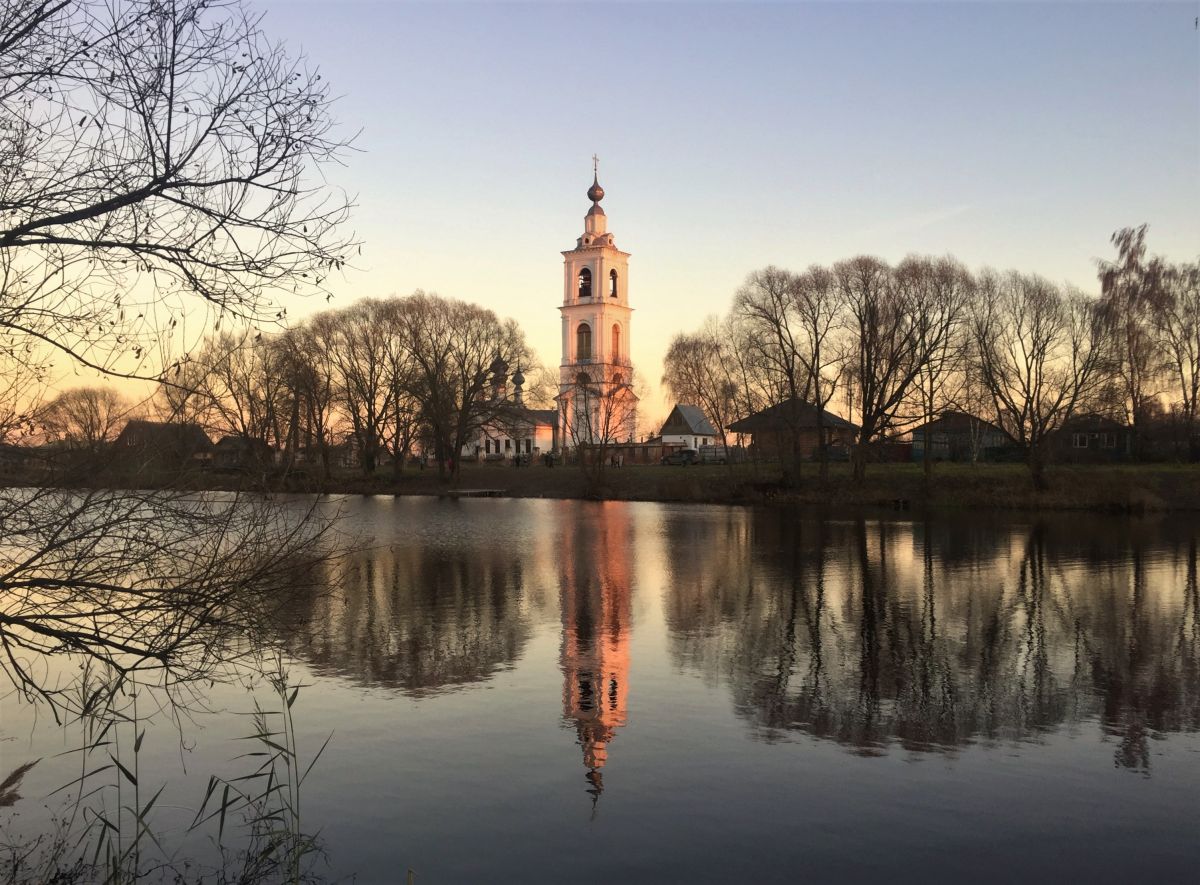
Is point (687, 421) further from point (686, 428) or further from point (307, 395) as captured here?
point (307, 395)

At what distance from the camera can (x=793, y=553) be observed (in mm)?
29938

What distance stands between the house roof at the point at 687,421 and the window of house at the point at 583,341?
2259cm

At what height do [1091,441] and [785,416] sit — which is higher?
[785,416]

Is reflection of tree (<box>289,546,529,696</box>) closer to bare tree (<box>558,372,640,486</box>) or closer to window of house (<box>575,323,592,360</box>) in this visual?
bare tree (<box>558,372,640,486</box>)

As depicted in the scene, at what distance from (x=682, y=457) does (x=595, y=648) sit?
65.5m

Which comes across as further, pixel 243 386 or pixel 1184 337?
pixel 1184 337

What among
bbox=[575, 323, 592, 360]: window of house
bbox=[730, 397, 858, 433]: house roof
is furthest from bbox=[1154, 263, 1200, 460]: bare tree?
bbox=[575, 323, 592, 360]: window of house

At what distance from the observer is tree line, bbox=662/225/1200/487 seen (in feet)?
169

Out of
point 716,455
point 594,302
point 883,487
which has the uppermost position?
point 594,302

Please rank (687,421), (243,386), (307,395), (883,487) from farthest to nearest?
(687,421), (883,487), (307,395), (243,386)

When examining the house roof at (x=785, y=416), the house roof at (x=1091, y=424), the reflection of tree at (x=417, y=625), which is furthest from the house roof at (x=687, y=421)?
the reflection of tree at (x=417, y=625)

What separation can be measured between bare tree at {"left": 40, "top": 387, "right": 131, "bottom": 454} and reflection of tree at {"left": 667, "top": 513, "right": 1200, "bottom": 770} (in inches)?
291

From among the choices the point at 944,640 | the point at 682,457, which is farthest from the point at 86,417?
the point at 682,457

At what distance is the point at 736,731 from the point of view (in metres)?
11.4
